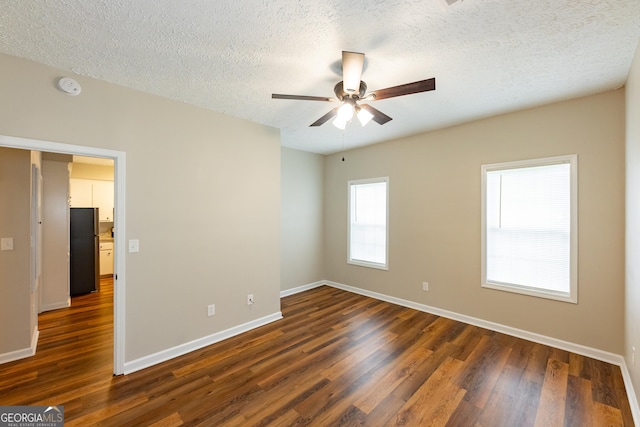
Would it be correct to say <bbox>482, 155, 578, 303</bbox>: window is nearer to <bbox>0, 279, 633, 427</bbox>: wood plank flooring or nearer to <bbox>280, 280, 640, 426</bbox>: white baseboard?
<bbox>280, 280, 640, 426</bbox>: white baseboard

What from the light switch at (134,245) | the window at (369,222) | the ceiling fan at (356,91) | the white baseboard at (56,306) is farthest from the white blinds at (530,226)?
the white baseboard at (56,306)

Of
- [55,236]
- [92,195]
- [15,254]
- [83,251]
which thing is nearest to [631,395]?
[15,254]

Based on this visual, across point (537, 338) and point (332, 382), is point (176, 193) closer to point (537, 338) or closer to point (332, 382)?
point (332, 382)

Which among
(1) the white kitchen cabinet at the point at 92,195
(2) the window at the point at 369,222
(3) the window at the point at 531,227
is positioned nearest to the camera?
(3) the window at the point at 531,227

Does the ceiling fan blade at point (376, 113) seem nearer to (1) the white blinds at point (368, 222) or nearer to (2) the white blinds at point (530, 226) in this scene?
(2) the white blinds at point (530, 226)

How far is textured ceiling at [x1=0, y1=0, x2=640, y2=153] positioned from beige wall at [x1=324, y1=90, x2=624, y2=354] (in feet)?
1.37

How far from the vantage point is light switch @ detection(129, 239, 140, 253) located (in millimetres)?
2557

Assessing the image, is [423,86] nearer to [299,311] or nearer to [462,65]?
[462,65]

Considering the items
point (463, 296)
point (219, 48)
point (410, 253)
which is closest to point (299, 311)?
point (410, 253)

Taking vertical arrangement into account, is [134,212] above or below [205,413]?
above

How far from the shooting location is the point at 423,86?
1.85 metres

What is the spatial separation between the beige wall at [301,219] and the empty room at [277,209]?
80 cm

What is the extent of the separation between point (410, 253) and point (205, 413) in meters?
3.34

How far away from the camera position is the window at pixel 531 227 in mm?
2896
